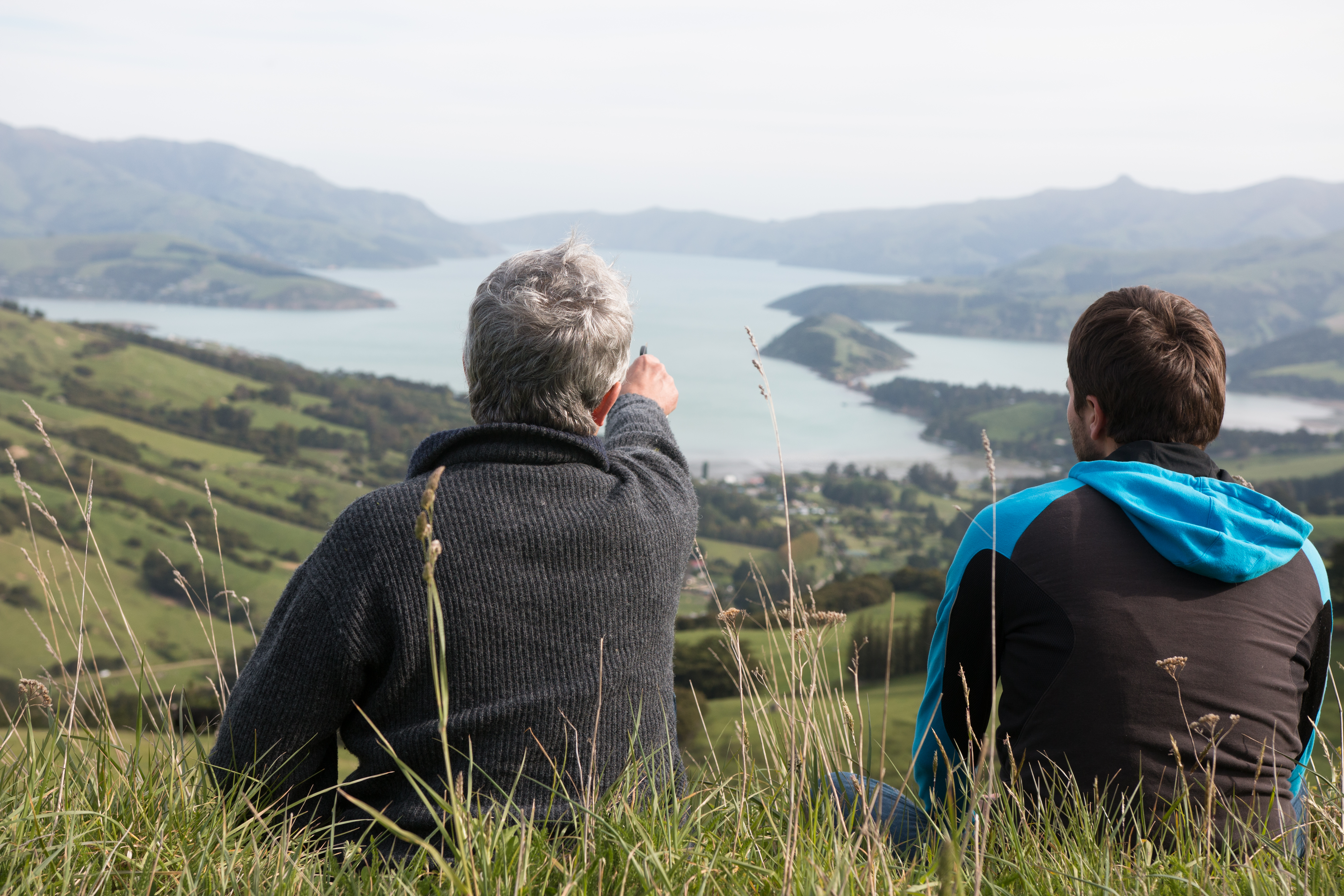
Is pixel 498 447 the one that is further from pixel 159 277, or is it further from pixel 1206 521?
pixel 159 277

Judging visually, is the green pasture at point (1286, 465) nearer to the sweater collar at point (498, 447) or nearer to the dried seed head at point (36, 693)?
the sweater collar at point (498, 447)

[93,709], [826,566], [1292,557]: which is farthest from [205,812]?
[826,566]

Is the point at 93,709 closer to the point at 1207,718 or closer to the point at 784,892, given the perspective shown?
the point at 784,892

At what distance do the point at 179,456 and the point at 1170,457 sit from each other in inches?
3027

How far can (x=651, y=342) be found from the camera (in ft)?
322

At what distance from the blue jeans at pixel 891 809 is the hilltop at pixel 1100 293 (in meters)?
141

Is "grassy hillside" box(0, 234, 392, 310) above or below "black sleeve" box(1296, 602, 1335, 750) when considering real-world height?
above

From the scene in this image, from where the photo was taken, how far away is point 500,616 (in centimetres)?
134

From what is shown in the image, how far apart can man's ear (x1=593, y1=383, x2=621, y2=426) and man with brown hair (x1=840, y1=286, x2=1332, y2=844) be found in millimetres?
749

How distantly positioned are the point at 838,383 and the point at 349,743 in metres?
108

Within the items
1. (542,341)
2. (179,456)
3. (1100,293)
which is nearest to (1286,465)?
(1100,293)

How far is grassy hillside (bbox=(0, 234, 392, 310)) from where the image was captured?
144250mm

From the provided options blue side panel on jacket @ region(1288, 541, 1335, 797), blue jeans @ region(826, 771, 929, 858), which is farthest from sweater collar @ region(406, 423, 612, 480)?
blue side panel on jacket @ region(1288, 541, 1335, 797)

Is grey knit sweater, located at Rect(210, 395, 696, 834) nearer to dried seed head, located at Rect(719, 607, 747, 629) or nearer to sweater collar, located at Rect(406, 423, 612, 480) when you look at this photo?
sweater collar, located at Rect(406, 423, 612, 480)
